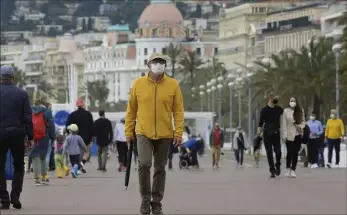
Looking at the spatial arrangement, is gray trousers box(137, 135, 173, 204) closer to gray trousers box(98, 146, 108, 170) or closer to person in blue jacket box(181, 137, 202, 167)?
gray trousers box(98, 146, 108, 170)

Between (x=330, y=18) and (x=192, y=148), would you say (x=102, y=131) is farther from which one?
(x=330, y=18)

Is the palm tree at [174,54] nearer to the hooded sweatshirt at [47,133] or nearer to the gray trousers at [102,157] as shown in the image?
the gray trousers at [102,157]

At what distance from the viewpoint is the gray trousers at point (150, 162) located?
18031 millimetres

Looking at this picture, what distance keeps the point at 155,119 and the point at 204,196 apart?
4.07 m

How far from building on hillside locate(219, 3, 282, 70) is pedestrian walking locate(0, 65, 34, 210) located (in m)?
149

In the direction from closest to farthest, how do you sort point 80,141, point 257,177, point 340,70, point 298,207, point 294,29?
point 298,207, point 257,177, point 80,141, point 340,70, point 294,29

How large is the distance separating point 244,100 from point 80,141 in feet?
286

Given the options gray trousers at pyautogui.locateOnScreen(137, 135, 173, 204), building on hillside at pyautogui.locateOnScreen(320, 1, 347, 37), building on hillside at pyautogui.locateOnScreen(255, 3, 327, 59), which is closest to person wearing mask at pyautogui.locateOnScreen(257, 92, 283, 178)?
gray trousers at pyautogui.locateOnScreen(137, 135, 173, 204)

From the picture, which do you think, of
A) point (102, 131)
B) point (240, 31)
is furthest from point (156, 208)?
point (240, 31)

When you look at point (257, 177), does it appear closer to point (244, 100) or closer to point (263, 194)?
point (263, 194)

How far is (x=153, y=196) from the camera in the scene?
18.0m

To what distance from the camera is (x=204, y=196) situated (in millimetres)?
21891

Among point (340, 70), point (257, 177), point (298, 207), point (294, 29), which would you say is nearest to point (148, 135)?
point (298, 207)

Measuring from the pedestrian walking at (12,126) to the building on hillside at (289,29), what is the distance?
116 meters
